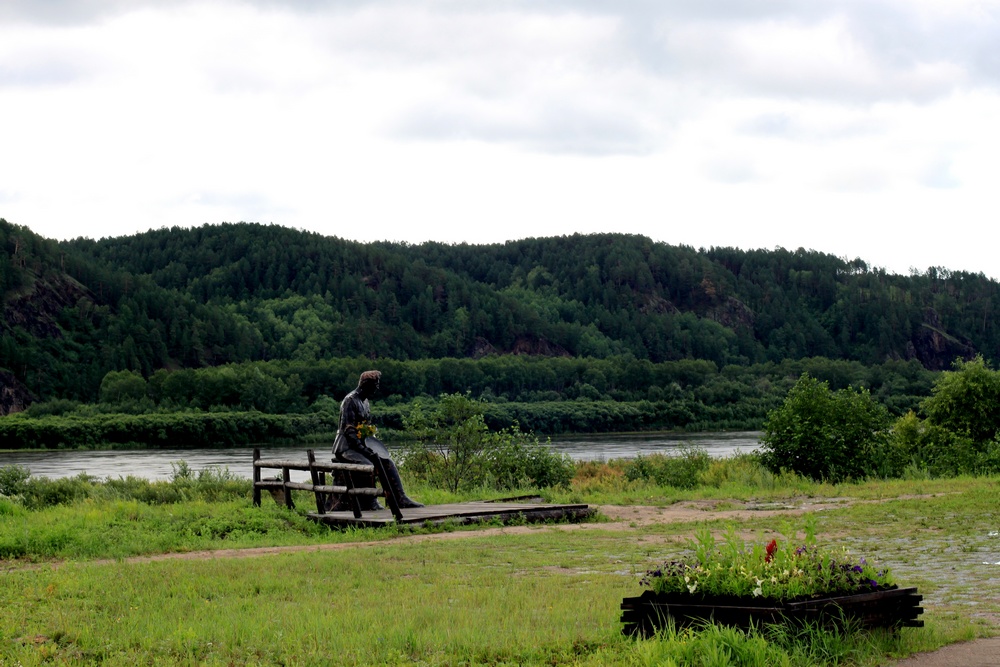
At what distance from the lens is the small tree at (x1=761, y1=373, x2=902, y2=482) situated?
26.0 m

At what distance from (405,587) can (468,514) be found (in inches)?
263

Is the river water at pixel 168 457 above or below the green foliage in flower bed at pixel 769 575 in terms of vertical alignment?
below

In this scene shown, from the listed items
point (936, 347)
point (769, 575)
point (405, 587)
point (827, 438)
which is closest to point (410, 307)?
point (936, 347)

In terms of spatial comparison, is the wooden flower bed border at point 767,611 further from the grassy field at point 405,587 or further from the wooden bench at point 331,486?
the wooden bench at point 331,486

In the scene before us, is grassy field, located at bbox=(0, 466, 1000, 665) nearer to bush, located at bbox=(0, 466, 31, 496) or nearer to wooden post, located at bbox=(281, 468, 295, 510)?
wooden post, located at bbox=(281, 468, 295, 510)

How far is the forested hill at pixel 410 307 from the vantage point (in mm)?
118438

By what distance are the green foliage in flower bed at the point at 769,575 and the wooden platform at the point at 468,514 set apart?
855 cm

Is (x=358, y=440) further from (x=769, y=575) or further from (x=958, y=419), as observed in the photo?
(x=958, y=419)

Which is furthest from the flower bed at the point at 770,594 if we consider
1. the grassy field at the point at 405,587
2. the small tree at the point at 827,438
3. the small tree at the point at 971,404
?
the small tree at the point at 971,404

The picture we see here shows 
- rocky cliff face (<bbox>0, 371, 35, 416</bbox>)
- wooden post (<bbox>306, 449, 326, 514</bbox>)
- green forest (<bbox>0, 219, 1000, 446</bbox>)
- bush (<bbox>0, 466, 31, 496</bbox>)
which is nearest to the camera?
wooden post (<bbox>306, 449, 326, 514</bbox>)

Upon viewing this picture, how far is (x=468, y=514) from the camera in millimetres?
16531

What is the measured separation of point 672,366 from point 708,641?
357ft

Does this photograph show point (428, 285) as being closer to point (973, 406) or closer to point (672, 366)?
point (672, 366)

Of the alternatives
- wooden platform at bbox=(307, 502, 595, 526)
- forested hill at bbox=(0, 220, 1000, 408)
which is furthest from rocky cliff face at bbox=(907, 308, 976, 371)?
wooden platform at bbox=(307, 502, 595, 526)
